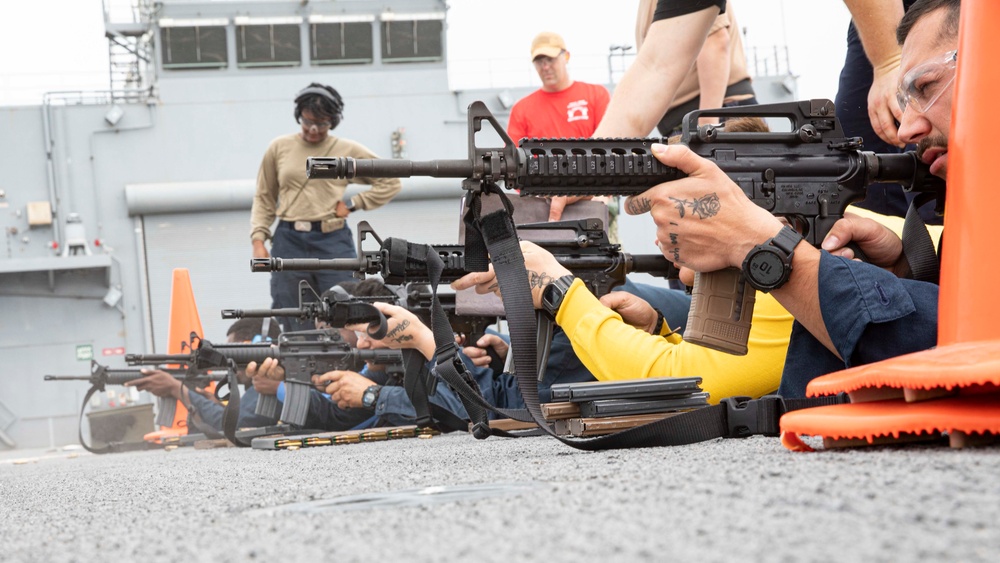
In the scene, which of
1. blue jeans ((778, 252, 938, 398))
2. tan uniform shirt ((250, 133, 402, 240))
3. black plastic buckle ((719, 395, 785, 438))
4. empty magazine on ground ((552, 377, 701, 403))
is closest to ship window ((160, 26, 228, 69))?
tan uniform shirt ((250, 133, 402, 240))

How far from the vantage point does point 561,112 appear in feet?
18.5

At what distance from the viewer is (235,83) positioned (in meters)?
14.0

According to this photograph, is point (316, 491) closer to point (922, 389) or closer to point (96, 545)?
point (96, 545)

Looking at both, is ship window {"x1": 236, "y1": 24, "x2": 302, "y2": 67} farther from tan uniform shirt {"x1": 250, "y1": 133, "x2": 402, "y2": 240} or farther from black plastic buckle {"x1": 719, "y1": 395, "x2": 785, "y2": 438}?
black plastic buckle {"x1": 719, "y1": 395, "x2": 785, "y2": 438}

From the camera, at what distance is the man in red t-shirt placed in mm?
5559

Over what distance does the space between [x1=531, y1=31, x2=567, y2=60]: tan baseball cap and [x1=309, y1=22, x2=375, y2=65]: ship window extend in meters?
8.80

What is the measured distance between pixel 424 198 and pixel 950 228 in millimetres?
13091

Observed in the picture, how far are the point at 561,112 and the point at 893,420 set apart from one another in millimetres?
4559

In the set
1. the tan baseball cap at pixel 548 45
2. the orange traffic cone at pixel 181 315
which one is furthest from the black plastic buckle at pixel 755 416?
the orange traffic cone at pixel 181 315

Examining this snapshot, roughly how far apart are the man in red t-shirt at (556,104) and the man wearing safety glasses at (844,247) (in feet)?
11.4

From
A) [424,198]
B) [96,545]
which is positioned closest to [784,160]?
[96,545]

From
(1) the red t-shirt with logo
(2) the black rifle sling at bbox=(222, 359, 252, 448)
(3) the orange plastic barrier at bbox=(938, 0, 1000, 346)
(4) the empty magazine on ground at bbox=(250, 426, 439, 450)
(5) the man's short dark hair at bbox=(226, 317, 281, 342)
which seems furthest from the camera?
(5) the man's short dark hair at bbox=(226, 317, 281, 342)

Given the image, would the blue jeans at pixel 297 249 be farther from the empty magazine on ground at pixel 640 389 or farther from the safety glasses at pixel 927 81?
the safety glasses at pixel 927 81

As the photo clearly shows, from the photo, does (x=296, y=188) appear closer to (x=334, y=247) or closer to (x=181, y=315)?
(x=334, y=247)
